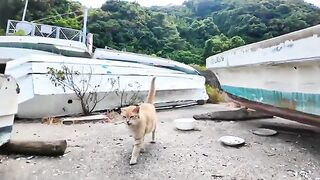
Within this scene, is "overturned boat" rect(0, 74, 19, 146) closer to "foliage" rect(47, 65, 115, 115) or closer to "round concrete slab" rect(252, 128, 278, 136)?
"foliage" rect(47, 65, 115, 115)

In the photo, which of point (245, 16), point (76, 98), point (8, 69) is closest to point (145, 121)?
point (76, 98)

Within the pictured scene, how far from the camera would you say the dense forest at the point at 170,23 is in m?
12.7

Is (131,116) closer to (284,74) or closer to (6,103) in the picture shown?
(6,103)

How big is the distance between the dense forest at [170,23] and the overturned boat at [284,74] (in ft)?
26.7

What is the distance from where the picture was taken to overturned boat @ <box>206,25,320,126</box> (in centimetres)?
262

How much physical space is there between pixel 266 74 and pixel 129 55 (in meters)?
4.53

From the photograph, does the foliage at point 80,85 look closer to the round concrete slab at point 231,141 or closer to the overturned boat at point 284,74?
the overturned boat at point 284,74

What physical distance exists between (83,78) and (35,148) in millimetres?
2676

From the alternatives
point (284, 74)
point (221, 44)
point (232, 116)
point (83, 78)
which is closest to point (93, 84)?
point (83, 78)

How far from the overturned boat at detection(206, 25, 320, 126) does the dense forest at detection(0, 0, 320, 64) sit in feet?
26.7

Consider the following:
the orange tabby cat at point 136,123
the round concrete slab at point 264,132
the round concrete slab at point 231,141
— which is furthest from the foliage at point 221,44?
the orange tabby cat at point 136,123

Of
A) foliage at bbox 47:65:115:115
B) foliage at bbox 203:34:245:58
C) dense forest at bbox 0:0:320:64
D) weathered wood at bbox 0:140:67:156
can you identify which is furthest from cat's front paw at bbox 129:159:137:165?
dense forest at bbox 0:0:320:64

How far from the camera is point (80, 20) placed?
52.2 ft

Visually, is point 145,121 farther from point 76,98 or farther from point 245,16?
point 245,16
